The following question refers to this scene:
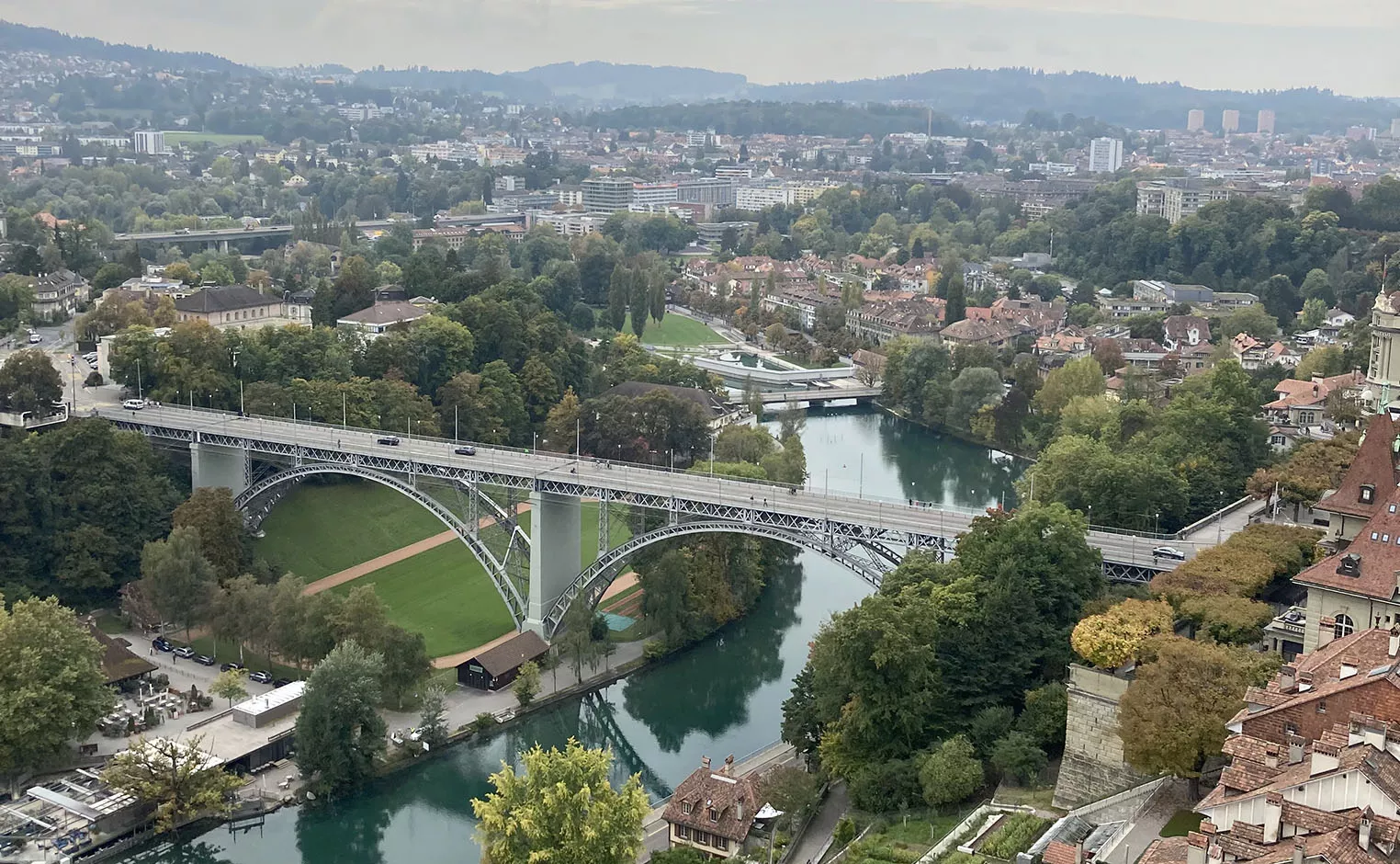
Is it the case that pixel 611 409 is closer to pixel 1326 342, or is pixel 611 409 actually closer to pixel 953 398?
pixel 953 398

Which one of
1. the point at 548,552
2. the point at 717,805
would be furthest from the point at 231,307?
the point at 717,805

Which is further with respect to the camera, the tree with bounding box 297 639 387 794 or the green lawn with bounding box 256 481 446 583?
the green lawn with bounding box 256 481 446 583

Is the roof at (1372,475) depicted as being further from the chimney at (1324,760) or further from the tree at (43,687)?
the tree at (43,687)

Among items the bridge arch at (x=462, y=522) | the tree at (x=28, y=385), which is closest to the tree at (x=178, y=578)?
the bridge arch at (x=462, y=522)

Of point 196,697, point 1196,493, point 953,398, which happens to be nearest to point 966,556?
point 1196,493

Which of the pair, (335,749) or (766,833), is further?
(335,749)

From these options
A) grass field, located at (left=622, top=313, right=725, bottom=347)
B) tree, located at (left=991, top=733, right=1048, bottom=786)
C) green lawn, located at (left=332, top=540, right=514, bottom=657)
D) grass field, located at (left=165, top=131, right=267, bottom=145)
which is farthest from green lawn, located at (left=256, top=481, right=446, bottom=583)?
grass field, located at (left=165, top=131, right=267, bottom=145)

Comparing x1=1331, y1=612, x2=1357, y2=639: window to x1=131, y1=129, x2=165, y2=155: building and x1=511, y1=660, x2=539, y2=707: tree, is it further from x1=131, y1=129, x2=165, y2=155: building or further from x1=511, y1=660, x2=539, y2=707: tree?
x1=131, y1=129, x2=165, y2=155: building

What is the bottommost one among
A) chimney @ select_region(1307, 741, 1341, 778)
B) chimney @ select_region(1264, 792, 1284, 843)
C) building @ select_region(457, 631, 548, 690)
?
building @ select_region(457, 631, 548, 690)
